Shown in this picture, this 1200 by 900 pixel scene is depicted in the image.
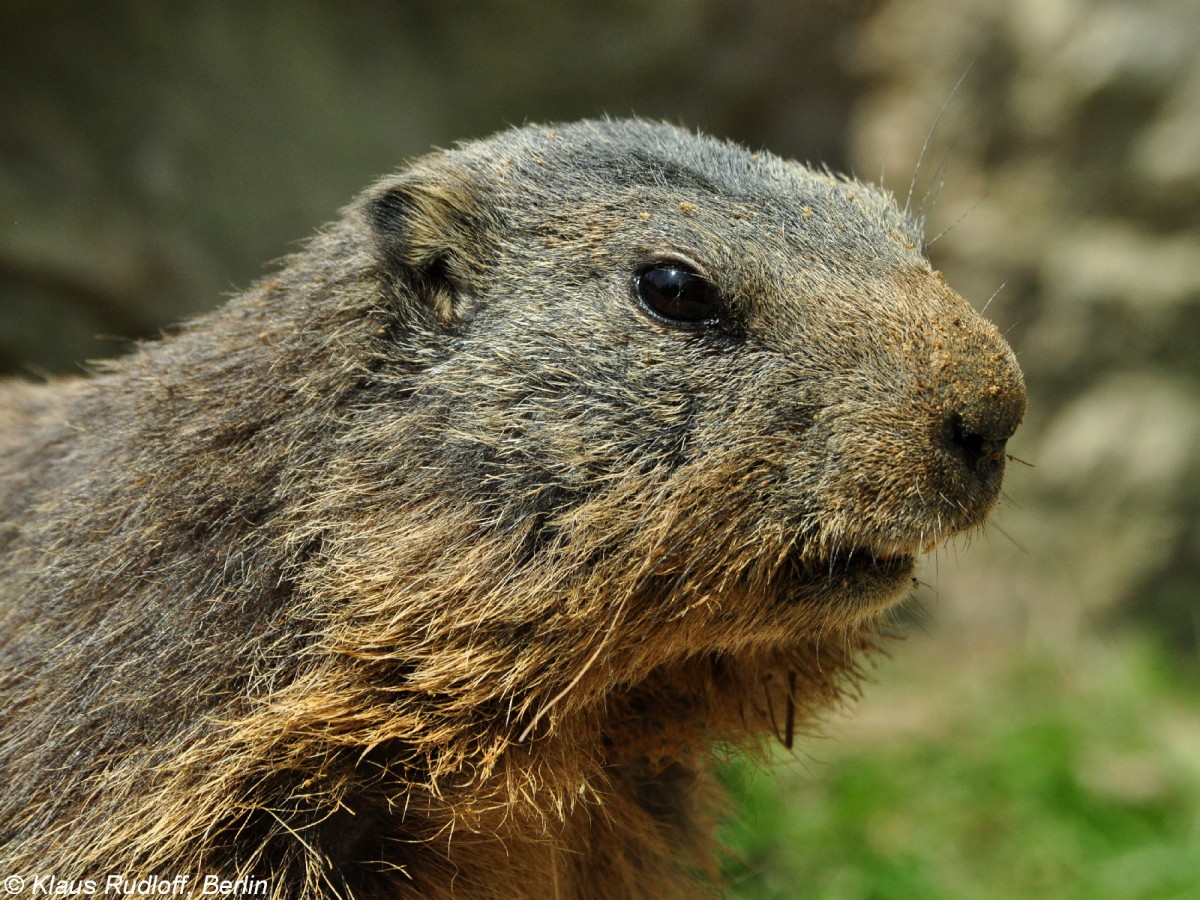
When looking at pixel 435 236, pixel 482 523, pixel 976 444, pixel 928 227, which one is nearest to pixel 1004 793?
pixel 928 227

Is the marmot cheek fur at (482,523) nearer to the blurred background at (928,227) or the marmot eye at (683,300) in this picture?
the marmot eye at (683,300)

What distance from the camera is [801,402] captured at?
3.03 m

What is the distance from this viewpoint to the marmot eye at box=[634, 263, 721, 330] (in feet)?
10.3

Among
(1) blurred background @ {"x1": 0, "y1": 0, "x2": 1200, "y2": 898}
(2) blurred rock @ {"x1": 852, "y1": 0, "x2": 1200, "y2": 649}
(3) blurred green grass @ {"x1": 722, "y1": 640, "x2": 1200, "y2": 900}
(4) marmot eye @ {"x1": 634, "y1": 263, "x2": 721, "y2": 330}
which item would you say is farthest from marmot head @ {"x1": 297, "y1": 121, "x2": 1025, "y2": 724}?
(2) blurred rock @ {"x1": 852, "y1": 0, "x2": 1200, "y2": 649}

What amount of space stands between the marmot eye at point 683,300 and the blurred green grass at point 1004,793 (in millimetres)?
2808

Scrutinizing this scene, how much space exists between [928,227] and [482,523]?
241 inches

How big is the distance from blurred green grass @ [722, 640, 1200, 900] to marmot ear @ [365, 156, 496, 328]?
289 cm

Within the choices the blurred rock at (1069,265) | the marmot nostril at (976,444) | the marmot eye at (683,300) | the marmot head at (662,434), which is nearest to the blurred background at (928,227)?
the blurred rock at (1069,265)

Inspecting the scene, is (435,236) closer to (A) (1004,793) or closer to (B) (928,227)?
(A) (1004,793)

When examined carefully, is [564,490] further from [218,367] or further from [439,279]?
[218,367]

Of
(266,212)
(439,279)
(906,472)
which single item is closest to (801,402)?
(906,472)

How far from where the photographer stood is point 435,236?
3398 millimetres

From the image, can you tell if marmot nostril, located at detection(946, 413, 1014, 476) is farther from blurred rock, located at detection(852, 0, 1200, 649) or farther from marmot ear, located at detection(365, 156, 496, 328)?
blurred rock, located at detection(852, 0, 1200, 649)

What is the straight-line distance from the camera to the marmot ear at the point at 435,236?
11.2ft
